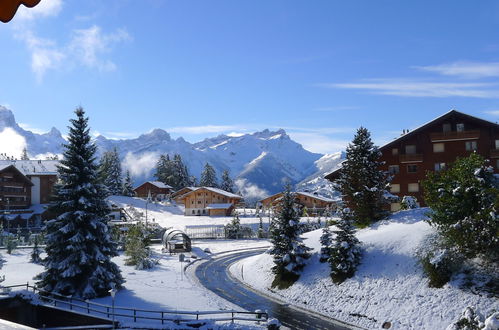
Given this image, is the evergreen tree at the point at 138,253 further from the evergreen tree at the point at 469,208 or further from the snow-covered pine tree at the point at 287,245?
the evergreen tree at the point at 469,208

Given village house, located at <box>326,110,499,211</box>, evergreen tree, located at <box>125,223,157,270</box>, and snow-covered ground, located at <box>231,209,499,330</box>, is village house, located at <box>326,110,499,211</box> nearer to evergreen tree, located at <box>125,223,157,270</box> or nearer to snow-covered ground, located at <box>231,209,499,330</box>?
snow-covered ground, located at <box>231,209,499,330</box>

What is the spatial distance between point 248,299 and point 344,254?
30.5 feet

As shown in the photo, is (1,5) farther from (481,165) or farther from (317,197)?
(317,197)

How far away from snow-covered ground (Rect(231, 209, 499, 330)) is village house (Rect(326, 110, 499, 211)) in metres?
13.1

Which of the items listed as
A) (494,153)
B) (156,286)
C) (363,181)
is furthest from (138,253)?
(494,153)

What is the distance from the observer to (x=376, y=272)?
35.0m

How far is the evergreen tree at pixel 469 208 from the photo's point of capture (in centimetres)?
2856

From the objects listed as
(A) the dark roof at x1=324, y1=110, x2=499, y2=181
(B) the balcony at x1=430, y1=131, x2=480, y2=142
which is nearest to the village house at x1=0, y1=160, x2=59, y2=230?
(A) the dark roof at x1=324, y1=110, x2=499, y2=181

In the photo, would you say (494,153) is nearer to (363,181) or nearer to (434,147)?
(434,147)

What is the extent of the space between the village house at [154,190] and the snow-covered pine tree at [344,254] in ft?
312

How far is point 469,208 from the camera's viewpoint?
98.5 ft

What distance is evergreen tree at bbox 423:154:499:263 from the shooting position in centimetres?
2856

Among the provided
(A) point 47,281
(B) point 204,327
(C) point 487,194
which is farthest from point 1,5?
(A) point 47,281

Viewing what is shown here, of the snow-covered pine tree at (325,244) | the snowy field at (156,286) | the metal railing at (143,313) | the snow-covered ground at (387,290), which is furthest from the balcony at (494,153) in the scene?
the metal railing at (143,313)
